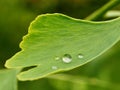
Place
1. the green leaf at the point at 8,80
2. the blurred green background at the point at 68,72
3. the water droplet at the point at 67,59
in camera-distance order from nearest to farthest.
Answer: the water droplet at the point at 67,59
the green leaf at the point at 8,80
the blurred green background at the point at 68,72

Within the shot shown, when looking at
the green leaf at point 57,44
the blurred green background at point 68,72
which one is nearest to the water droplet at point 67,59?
the green leaf at point 57,44

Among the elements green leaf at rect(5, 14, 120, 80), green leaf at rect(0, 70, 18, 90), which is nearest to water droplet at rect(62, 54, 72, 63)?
green leaf at rect(5, 14, 120, 80)

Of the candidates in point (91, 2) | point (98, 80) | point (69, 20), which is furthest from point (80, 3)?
point (69, 20)

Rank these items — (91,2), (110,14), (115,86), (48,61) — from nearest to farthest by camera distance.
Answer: (48,61) < (110,14) < (115,86) < (91,2)

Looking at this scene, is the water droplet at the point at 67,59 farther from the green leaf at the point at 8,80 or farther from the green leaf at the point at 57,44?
the green leaf at the point at 8,80

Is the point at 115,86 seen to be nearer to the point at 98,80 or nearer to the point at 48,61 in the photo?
the point at 98,80

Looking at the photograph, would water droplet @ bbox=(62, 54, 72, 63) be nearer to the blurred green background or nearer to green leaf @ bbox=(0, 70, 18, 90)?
green leaf @ bbox=(0, 70, 18, 90)

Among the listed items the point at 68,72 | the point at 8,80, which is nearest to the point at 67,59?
the point at 8,80
